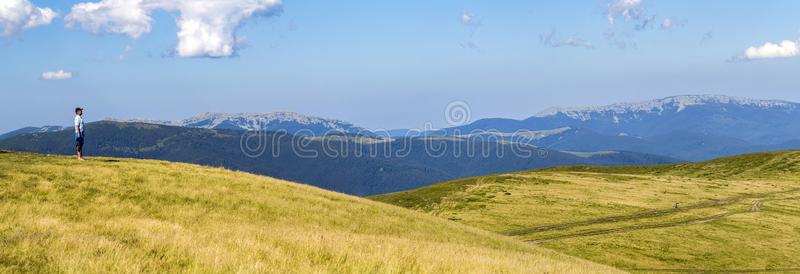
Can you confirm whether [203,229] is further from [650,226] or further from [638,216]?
[638,216]

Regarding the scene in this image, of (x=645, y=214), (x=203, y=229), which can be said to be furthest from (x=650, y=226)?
(x=203, y=229)

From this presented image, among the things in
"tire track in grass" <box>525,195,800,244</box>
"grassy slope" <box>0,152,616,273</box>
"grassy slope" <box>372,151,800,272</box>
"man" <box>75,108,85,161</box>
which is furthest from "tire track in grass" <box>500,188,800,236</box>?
"man" <box>75,108,85,161</box>

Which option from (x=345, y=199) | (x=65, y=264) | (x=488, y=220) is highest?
(x=65, y=264)

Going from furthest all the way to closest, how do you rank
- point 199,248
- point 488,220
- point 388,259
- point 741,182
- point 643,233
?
point 741,182, point 488,220, point 643,233, point 388,259, point 199,248

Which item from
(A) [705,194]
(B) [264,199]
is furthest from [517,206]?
(B) [264,199]

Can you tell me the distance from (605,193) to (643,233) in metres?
41.0

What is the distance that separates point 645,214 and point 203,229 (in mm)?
88524

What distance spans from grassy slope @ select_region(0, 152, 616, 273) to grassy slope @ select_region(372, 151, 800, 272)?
34.7m

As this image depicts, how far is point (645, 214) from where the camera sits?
94.2m

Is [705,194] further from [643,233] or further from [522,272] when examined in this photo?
[522,272]

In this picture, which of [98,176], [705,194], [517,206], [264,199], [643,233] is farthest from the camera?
[705,194]

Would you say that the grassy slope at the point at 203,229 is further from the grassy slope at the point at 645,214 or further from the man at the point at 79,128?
the grassy slope at the point at 645,214

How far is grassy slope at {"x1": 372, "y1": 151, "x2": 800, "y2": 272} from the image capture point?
68.2 metres

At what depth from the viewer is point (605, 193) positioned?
118 m
